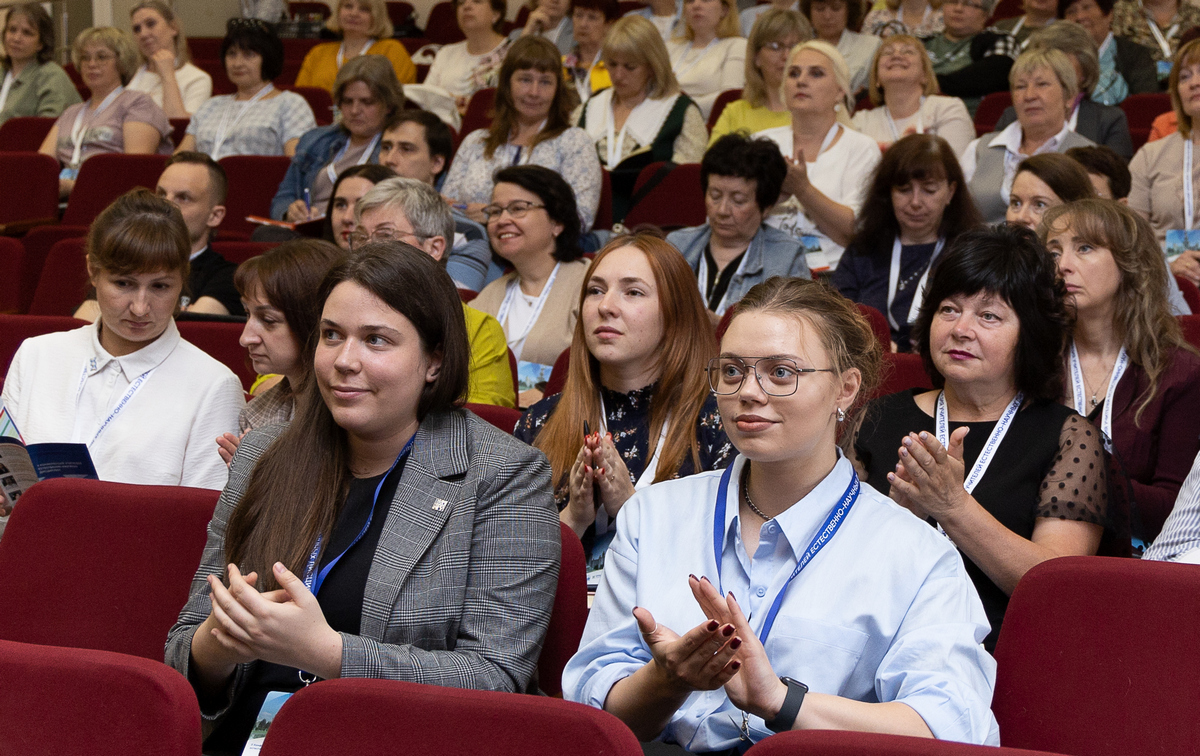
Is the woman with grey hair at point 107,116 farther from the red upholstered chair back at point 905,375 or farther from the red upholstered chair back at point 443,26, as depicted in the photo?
the red upholstered chair back at point 905,375

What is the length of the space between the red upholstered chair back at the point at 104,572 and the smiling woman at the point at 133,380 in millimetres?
536

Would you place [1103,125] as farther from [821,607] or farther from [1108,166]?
[821,607]

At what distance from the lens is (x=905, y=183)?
3.40 metres

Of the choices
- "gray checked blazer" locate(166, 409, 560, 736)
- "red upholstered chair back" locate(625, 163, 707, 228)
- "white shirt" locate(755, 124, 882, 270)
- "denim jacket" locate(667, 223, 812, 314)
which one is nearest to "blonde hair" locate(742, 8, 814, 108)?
"red upholstered chair back" locate(625, 163, 707, 228)

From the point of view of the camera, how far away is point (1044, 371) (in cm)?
204

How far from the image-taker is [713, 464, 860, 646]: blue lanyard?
1.48m

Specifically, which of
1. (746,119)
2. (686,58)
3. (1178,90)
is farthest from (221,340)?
(686,58)

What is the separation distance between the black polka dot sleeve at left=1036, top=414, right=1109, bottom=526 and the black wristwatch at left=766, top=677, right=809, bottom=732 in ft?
2.50

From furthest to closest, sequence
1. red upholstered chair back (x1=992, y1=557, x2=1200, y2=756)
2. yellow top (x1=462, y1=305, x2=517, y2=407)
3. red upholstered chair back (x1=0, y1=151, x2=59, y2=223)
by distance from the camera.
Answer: red upholstered chair back (x1=0, y1=151, x2=59, y2=223) → yellow top (x1=462, y1=305, x2=517, y2=407) → red upholstered chair back (x1=992, y1=557, x2=1200, y2=756)

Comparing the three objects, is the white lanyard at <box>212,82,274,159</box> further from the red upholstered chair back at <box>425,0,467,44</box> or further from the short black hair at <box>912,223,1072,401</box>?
the short black hair at <box>912,223,1072,401</box>

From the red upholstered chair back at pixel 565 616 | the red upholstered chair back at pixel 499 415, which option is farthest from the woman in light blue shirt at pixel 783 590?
the red upholstered chair back at pixel 499 415

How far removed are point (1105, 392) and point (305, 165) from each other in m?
3.52

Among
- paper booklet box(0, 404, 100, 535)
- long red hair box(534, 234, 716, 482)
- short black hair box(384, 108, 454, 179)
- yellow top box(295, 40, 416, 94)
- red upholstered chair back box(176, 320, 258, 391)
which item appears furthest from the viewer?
yellow top box(295, 40, 416, 94)

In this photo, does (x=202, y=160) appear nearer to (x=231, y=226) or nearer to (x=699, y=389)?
(x=231, y=226)
